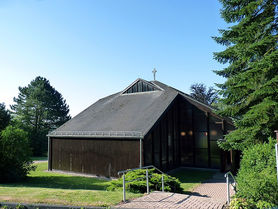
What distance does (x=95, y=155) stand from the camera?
17266mm

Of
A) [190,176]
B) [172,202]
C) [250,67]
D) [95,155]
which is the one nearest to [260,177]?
[172,202]

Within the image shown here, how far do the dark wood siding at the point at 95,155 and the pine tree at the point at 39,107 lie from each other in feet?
75.3

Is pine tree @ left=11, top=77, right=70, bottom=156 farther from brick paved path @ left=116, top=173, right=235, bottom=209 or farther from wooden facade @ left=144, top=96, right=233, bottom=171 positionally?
brick paved path @ left=116, top=173, right=235, bottom=209

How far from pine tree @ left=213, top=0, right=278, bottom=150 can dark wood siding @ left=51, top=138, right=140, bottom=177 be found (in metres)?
6.56

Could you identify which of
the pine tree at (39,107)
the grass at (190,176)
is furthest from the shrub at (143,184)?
the pine tree at (39,107)

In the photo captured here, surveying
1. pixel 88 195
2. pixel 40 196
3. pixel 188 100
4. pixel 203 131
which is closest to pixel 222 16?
pixel 188 100

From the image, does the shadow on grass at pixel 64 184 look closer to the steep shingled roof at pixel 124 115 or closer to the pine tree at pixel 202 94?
the steep shingled roof at pixel 124 115

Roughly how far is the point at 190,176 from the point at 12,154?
40.7 ft

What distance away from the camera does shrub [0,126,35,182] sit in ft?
46.3

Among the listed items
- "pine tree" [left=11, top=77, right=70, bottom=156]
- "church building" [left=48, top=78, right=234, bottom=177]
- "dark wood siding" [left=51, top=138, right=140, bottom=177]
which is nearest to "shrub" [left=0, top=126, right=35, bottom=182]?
"dark wood siding" [left=51, top=138, right=140, bottom=177]

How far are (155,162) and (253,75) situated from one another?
904cm

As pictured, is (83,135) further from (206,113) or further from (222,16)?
(222,16)

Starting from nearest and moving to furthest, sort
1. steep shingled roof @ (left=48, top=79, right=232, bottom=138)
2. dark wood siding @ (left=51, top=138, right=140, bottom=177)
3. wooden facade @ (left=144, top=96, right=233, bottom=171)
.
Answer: dark wood siding @ (left=51, top=138, right=140, bottom=177) < steep shingled roof @ (left=48, top=79, right=232, bottom=138) < wooden facade @ (left=144, top=96, right=233, bottom=171)

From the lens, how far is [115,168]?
1616cm
